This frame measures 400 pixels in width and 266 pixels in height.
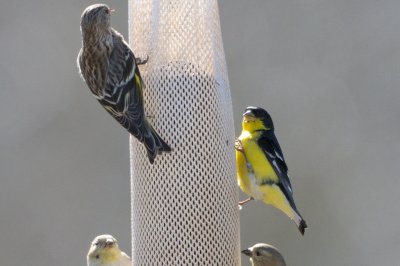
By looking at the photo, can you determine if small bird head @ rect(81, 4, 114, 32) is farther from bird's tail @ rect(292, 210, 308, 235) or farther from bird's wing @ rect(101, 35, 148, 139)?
bird's tail @ rect(292, 210, 308, 235)

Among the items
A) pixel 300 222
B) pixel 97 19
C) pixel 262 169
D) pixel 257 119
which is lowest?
pixel 300 222

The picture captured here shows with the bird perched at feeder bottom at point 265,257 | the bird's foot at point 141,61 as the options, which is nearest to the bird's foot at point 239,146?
the bird perched at feeder bottom at point 265,257

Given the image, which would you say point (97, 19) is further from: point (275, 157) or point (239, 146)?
point (275, 157)

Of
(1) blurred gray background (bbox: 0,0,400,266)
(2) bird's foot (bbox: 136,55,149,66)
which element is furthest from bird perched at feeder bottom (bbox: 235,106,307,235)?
(1) blurred gray background (bbox: 0,0,400,266)

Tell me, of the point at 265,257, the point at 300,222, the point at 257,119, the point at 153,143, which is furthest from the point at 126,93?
the point at 265,257

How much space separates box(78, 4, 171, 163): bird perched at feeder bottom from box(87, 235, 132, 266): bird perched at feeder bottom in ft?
3.64

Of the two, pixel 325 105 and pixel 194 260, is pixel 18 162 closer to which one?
pixel 325 105

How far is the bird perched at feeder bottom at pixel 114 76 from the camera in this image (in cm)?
630

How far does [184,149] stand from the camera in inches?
257

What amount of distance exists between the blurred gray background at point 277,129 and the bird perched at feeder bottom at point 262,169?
390 cm

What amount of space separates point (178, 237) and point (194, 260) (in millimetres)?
150

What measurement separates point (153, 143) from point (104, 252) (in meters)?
1.25

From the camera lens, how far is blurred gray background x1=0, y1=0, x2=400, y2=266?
1145 centimetres

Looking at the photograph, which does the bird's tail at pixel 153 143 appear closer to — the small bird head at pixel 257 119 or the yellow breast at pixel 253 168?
the yellow breast at pixel 253 168
